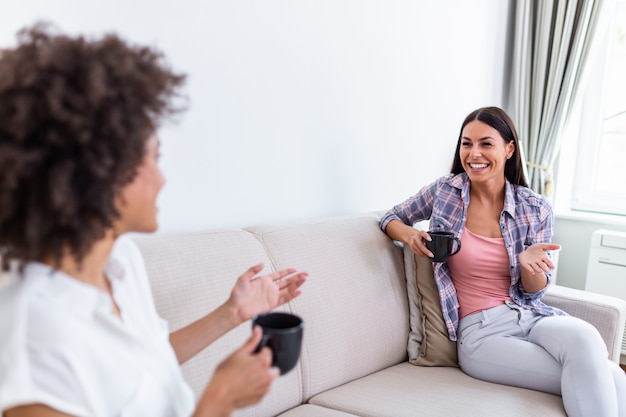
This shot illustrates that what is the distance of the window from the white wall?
3.06 feet

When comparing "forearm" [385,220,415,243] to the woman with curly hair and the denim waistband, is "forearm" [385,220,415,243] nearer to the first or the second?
the denim waistband

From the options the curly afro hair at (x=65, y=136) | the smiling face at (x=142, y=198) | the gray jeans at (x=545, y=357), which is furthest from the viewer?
the gray jeans at (x=545, y=357)

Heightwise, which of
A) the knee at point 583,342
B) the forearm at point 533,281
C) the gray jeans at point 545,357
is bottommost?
the gray jeans at point 545,357

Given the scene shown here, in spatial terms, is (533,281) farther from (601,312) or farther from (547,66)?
(547,66)

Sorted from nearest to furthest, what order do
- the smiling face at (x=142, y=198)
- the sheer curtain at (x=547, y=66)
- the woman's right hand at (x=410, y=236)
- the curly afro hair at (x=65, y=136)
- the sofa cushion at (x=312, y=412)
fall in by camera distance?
the curly afro hair at (x=65, y=136) → the smiling face at (x=142, y=198) → the sofa cushion at (x=312, y=412) → the woman's right hand at (x=410, y=236) → the sheer curtain at (x=547, y=66)

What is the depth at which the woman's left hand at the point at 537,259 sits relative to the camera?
6.32ft

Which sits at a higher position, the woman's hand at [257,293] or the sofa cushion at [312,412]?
the woman's hand at [257,293]

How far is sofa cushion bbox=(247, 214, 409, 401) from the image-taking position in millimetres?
1750

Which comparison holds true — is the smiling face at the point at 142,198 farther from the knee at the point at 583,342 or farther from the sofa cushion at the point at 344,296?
the knee at the point at 583,342

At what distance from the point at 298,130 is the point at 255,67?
296 millimetres

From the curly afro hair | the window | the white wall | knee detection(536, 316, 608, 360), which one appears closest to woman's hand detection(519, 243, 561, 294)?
knee detection(536, 316, 608, 360)

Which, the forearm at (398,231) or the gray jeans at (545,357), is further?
the forearm at (398,231)

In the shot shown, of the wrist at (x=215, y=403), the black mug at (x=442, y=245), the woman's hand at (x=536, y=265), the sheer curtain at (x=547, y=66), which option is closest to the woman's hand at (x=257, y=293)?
the wrist at (x=215, y=403)

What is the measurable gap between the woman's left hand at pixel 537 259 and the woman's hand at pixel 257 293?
101 cm
